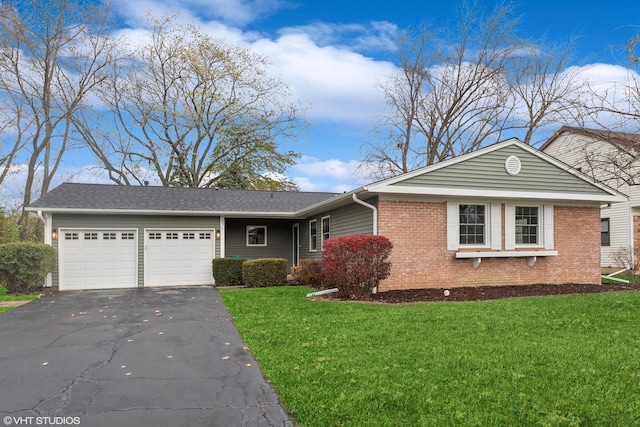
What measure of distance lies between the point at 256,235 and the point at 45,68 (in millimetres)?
14772

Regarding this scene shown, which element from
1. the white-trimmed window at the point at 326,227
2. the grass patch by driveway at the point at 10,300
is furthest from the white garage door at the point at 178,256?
the white-trimmed window at the point at 326,227

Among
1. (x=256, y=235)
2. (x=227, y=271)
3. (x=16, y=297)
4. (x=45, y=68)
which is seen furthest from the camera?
(x=45, y=68)

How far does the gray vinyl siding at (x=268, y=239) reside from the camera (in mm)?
17750

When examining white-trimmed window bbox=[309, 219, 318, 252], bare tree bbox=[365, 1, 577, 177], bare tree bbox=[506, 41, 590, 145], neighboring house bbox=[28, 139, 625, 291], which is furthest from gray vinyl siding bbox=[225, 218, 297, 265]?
bare tree bbox=[506, 41, 590, 145]

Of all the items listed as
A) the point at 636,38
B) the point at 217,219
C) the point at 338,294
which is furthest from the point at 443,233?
the point at 217,219

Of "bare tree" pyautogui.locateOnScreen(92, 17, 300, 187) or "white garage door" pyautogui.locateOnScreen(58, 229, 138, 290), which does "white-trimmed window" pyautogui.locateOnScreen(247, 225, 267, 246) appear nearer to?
"white garage door" pyautogui.locateOnScreen(58, 229, 138, 290)

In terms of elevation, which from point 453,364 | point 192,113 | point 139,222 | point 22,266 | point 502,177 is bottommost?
point 453,364

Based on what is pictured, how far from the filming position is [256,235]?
18172 millimetres

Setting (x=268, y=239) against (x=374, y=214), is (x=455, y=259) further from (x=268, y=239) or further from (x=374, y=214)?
(x=268, y=239)

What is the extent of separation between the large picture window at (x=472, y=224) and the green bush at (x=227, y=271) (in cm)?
691

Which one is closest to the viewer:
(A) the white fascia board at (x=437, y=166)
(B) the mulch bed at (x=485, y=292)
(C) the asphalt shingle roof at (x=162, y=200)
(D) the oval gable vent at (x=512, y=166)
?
(B) the mulch bed at (x=485, y=292)

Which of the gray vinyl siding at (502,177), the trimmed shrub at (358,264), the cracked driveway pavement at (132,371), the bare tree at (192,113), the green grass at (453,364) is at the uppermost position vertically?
the bare tree at (192,113)

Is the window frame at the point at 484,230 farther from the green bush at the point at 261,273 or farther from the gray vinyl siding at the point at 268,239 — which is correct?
the gray vinyl siding at the point at 268,239

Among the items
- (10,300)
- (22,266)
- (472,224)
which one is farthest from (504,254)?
(22,266)
